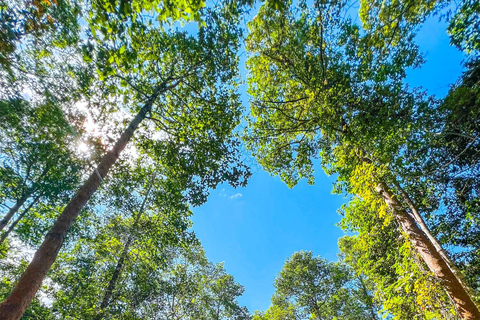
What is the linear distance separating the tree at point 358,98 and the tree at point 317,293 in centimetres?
1150

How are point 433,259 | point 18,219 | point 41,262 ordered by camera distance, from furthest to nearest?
point 18,219 → point 433,259 → point 41,262

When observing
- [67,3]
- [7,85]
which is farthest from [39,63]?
[67,3]

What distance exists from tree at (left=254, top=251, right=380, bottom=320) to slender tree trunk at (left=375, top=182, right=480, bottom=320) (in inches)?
465

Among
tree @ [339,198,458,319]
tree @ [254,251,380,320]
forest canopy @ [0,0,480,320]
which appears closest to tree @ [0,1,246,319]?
forest canopy @ [0,0,480,320]

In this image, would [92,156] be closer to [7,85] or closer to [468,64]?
[7,85]

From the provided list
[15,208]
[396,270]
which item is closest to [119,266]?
[15,208]

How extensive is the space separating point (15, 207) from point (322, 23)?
12829 mm

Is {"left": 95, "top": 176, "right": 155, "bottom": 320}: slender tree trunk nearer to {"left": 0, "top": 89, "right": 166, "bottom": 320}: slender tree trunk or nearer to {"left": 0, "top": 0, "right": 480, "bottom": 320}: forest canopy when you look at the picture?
{"left": 0, "top": 0, "right": 480, "bottom": 320}: forest canopy

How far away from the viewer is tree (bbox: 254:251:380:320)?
44.3 feet

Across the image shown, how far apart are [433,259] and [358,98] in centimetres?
398

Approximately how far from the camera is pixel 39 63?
3.89 m

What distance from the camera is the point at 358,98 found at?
186 inches

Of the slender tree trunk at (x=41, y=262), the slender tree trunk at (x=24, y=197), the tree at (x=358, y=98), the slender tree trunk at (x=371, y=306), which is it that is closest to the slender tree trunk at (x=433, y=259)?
the tree at (x=358, y=98)

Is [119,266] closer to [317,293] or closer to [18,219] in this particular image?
[18,219]
